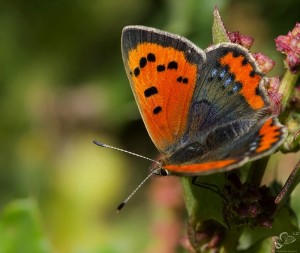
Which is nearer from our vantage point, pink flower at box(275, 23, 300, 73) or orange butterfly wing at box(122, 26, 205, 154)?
pink flower at box(275, 23, 300, 73)

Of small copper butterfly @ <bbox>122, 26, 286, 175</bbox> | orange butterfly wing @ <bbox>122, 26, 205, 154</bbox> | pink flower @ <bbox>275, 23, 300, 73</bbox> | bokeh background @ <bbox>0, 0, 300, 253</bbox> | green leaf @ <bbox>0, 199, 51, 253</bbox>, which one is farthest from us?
bokeh background @ <bbox>0, 0, 300, 253</bbox>

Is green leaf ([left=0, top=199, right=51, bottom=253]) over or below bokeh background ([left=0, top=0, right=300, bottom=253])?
below

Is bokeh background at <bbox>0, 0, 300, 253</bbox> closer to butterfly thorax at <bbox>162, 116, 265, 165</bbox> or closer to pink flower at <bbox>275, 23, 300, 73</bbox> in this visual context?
butterfly thorax at <bbox>162, 116, 265, 165</bbox>

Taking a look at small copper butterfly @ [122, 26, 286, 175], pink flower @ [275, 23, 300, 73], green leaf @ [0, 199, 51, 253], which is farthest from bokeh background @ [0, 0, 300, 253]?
pink flower @ [275, 23, 300, 73]

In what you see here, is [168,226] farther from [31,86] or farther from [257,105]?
[31,86]

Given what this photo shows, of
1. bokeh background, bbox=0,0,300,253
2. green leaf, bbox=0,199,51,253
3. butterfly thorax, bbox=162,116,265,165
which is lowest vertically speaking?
butterfly thorax, bbox=162,116,265,165

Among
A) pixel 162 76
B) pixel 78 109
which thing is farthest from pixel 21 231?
pixel 78 109

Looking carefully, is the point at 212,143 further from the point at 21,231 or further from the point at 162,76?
the point at 21,231
